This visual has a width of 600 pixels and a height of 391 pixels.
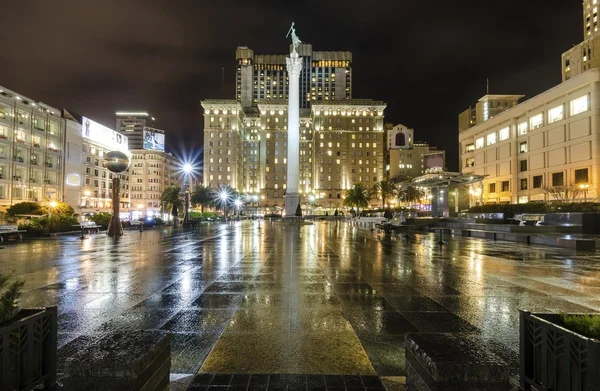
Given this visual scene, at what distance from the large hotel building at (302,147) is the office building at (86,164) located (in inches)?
1803

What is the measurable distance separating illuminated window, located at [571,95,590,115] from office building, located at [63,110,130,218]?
94812 millimetres

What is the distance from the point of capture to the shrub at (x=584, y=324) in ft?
9.65

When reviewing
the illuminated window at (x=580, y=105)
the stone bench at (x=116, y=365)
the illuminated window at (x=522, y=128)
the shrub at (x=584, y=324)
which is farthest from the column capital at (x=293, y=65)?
the shrub at (x=584, y=324)

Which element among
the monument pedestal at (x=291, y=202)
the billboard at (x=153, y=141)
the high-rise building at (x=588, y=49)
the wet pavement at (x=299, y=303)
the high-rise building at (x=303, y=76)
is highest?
the high-rise building at (x=303, y=76)

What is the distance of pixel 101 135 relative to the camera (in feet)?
290

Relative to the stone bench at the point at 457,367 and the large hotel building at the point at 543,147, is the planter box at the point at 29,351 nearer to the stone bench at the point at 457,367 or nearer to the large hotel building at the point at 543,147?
the stone bench at the point at 457,367

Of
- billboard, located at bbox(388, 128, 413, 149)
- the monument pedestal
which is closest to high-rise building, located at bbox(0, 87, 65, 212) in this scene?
the monument pedestal

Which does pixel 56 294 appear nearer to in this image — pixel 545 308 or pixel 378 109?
pixel 545 308

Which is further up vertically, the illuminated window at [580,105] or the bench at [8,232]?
the illuminated window at [580,105]

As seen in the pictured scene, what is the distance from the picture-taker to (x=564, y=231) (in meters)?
25.9

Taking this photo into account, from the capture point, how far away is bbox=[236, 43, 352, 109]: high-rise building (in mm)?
176375

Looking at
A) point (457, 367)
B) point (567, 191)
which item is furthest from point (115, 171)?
point (567, 191)

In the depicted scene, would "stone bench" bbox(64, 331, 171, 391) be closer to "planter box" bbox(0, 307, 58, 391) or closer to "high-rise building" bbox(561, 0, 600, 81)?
"planter box" bbox(0, 307, 58, 391)

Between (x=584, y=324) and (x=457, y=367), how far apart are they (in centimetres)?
115
